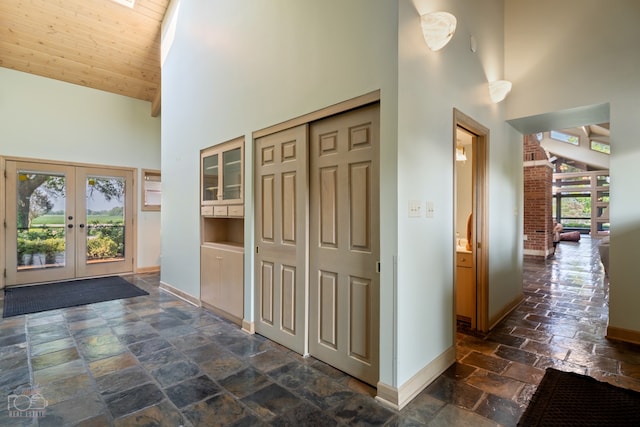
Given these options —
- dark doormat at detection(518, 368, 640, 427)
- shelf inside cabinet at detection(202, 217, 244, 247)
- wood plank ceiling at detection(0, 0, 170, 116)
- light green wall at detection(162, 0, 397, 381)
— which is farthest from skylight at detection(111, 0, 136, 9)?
dark doormat at detection(518, 368, 640, 427)

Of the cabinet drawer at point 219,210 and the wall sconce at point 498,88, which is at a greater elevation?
the wall sconce at point 498,88

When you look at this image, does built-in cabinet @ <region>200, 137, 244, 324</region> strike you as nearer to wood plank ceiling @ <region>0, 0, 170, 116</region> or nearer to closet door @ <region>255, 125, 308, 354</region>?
closet door @ <region>255, 125, 308, 354</region>

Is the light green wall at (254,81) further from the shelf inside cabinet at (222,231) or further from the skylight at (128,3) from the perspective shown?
the skylight at (128,3)

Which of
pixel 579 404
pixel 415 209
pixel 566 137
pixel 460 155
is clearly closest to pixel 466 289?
pixel 579 404

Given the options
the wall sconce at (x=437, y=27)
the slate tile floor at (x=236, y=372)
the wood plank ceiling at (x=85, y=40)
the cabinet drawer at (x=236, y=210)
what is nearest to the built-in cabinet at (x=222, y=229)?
the cabinet drawer at (x=236, y=210)

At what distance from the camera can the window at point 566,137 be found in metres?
12.5

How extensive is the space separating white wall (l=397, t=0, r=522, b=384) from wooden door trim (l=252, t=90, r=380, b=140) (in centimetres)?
25

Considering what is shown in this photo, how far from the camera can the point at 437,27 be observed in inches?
85.9

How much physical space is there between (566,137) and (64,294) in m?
16.7

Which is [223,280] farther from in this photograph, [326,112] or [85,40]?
[85,40]

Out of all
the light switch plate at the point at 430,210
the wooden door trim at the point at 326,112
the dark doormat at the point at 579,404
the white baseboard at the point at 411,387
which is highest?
the wooden door trim at the point at 326,112

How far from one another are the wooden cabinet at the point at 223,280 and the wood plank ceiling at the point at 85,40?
4.04 m

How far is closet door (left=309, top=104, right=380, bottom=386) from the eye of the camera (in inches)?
90.0

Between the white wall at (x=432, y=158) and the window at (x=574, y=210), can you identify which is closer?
the white wall at (x=432, y=158)
